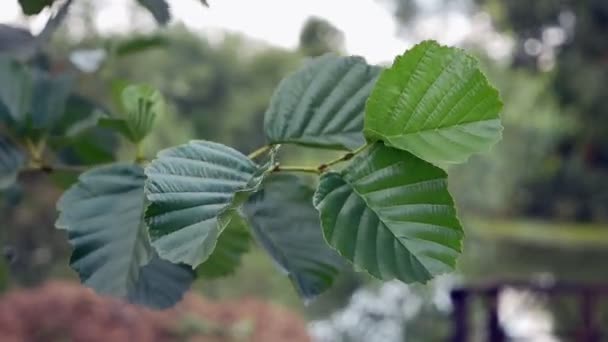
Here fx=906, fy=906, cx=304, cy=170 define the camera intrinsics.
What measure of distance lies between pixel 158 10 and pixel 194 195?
11 cm

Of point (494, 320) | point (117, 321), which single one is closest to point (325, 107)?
point (494, 320)

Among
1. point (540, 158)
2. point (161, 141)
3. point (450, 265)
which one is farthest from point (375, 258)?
point (540, 158)

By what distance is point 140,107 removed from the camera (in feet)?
0.86

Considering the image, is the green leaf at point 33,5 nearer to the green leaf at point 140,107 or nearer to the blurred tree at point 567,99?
the green leaf at point 140,107

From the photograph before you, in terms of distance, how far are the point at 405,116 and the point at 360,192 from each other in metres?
0.02

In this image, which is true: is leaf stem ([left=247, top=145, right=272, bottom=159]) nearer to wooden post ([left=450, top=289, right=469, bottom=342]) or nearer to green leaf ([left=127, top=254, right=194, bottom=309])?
green leaf ([left=127, top=254, right=194, bottom=309])

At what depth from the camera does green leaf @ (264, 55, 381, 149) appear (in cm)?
23

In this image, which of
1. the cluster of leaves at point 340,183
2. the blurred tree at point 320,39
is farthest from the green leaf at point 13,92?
the blurred tree at point 320,39

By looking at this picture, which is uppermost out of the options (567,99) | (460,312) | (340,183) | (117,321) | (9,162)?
(340,183)

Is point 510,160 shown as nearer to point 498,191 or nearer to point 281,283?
point 498,191

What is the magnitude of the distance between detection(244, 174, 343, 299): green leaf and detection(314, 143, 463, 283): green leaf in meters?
0.05

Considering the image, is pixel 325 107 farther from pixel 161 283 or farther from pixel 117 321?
pixel 117 321

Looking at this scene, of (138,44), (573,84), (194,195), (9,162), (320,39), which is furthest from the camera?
(573,84)

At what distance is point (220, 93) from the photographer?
3676mm
